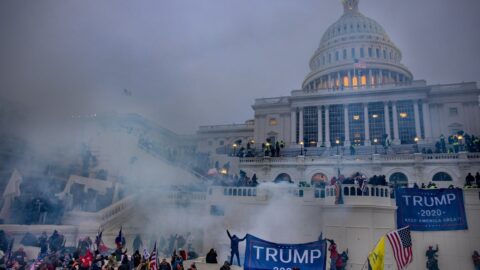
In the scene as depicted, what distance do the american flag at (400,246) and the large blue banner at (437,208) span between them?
3.41m

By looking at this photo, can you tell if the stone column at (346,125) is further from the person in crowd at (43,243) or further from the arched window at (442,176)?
the person in crowd at (43,243)

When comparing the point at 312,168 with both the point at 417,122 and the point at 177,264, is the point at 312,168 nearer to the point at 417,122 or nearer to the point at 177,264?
the point at 417,122

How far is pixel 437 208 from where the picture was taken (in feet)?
44.5

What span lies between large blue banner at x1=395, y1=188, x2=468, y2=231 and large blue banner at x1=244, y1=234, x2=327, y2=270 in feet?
21.1

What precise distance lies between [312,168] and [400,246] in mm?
25337

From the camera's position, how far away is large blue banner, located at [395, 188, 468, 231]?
44.0 ft

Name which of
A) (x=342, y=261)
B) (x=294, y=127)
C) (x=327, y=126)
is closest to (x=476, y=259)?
(x=342, y=261)

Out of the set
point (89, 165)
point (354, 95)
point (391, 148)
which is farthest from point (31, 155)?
point (354, 95)

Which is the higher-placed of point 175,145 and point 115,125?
point 175,145

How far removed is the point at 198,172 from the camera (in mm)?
30531

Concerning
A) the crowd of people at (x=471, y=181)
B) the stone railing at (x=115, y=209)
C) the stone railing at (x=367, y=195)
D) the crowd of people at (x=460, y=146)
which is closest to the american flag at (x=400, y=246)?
the stone railing at (x=367, y=195)

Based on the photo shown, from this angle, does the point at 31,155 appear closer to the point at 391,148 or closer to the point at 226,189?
the point at 226,189

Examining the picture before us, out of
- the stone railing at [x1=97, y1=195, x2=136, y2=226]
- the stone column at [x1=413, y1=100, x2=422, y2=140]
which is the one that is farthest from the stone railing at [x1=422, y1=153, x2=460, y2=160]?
the stone railing at [x1=97, y1=195, x2=136, y2=226]

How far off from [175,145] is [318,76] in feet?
96.6
